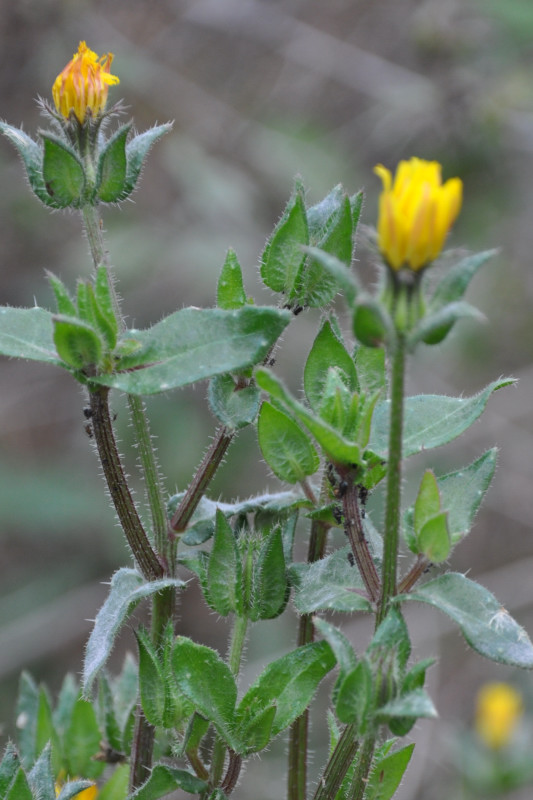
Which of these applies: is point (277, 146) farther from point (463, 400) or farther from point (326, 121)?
point (463, 400)

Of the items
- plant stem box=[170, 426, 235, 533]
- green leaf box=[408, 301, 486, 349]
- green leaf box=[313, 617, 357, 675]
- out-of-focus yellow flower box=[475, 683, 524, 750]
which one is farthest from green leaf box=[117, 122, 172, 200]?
out-of-focus yellow flower box=[475, 683, 524, 750]

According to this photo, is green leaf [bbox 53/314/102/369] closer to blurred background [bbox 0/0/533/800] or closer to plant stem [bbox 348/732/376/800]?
plant stem [bbox 348/732/376/800]

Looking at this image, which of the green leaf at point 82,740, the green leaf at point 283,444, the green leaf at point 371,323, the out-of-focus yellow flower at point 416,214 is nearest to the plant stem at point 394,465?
the green leaf at point 371,323

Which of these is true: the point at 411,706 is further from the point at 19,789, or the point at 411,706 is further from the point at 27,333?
the point at 27,333

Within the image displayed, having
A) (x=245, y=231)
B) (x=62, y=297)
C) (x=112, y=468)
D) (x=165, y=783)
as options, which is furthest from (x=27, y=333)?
(x=245, y=231)

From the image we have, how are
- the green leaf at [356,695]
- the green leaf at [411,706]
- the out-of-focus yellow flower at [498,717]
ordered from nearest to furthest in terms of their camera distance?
the green leaf at [411,706] → the green leaf at [356,695] → the out-of-focus yellow flower at [498,717]

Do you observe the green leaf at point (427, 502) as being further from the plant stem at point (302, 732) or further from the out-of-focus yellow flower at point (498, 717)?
the out-of-focus yellow flower at point (498, 717)
